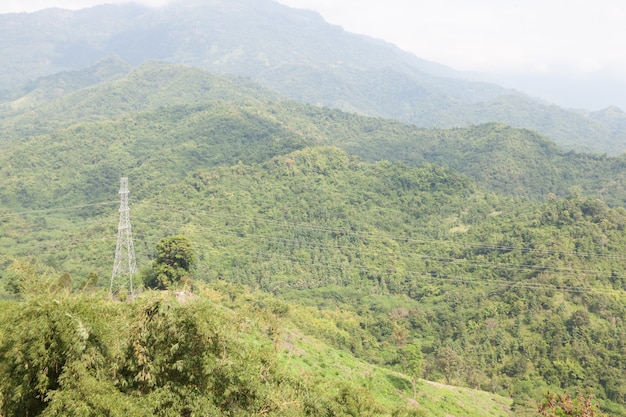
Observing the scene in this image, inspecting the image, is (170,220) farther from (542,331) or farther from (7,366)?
(7,366)

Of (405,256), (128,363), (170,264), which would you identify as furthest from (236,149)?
(128,363)

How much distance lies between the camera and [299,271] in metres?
77.8

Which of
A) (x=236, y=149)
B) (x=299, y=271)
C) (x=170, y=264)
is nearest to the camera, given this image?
(x=170, y=264)

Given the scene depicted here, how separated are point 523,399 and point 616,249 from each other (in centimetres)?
4000

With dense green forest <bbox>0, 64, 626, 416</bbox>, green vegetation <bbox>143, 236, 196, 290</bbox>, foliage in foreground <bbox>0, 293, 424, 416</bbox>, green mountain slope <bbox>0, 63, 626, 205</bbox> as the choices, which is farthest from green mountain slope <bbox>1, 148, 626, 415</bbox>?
foliage in foreground <bbox>0, 293, 424, 416</bbox>

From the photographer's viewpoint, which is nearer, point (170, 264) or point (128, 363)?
point (128, 363)

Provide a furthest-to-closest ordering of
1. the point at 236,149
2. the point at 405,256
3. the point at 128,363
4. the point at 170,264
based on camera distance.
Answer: the point at 236,149 → the point at 405,256 → the point at 170,264 → the point at 128,363

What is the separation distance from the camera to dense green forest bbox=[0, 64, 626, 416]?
1151cm

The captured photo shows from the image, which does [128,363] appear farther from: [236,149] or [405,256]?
[236,149]

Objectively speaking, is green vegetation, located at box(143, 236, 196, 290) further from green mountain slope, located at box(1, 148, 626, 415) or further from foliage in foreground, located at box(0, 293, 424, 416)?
foliage in foreground, located at box(0, 293, 424, 416)

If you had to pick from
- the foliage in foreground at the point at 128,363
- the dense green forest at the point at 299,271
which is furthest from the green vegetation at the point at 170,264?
the foliage in foreground at the point at 128,363

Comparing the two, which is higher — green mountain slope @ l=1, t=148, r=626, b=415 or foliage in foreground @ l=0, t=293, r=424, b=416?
foliage in foreground @ l=0, t=293, r=424, b=416

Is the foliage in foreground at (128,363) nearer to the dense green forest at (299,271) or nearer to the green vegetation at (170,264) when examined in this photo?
the dense green forest at (299,271)

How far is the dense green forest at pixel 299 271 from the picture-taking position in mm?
11508
